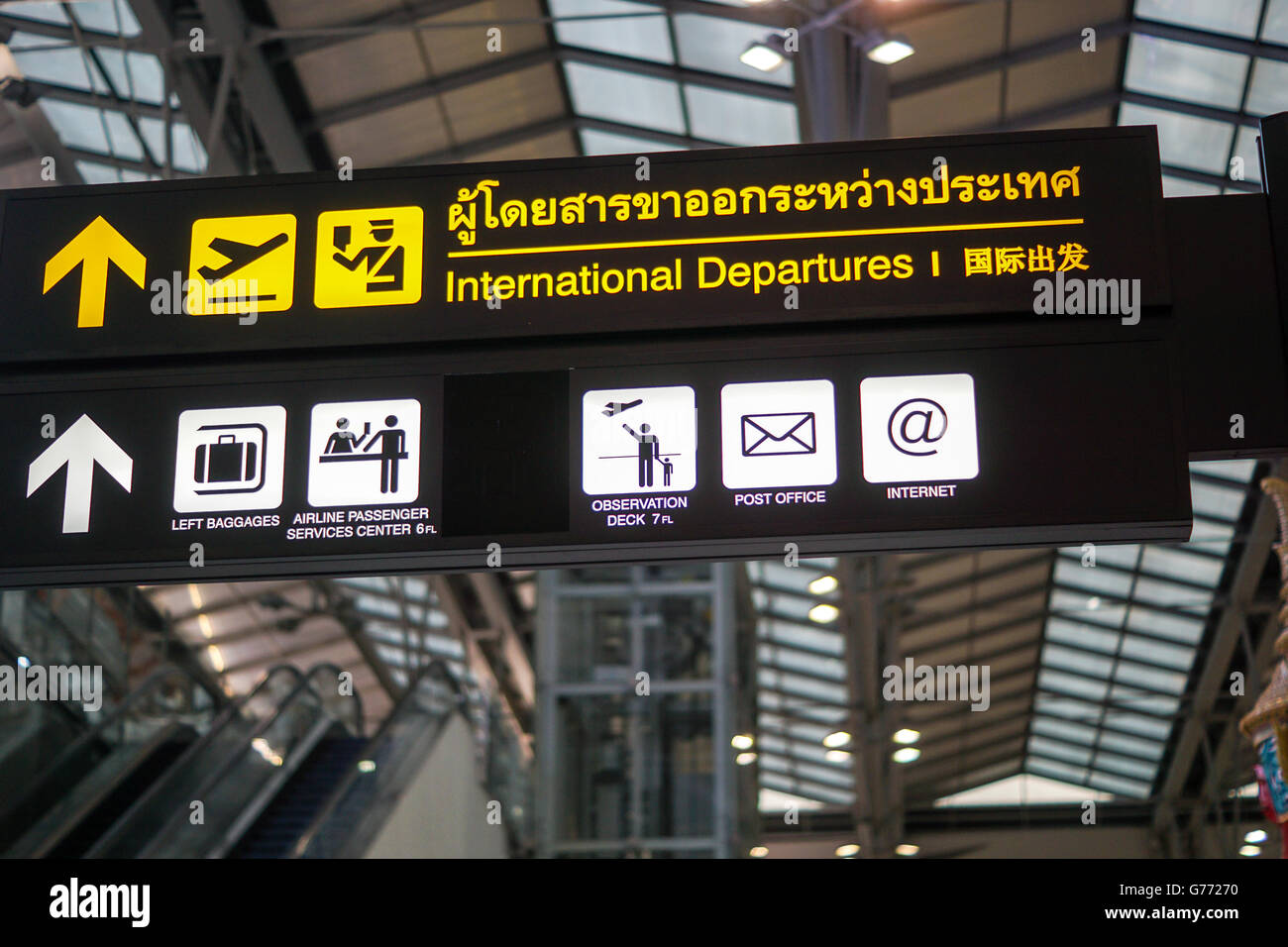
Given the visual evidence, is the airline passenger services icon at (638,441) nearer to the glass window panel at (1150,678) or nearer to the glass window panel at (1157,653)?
the glass window panel at (1157,653)

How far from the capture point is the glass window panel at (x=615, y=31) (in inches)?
606

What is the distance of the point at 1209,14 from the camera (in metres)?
14.8

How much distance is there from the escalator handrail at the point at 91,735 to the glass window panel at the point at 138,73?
19.8 ft

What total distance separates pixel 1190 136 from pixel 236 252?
13.9m

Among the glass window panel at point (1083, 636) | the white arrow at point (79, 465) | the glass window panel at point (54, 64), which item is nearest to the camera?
the white arrow at point (79, 465)

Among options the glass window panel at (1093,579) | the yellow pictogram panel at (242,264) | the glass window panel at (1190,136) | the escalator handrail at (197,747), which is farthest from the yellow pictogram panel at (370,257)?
the glass window panel at (1093,579)

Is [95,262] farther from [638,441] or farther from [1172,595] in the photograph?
[1172,595]

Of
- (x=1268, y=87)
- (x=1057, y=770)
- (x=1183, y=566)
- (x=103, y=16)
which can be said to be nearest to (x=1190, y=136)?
(x=1268, y=87)

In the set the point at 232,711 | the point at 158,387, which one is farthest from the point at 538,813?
the point at 158,387

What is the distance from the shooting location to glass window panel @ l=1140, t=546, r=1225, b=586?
26.1 metres

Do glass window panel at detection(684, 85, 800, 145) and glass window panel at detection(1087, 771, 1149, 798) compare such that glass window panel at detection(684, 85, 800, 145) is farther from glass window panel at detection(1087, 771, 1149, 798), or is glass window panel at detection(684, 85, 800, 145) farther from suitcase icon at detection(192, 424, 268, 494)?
glass window panel at detection(1087, 771, 1149, 798)

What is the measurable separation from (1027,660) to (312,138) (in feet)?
70.1

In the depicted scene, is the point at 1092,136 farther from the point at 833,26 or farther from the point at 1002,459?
the point at 833,26

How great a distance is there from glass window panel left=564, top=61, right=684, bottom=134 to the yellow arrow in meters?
12.0
